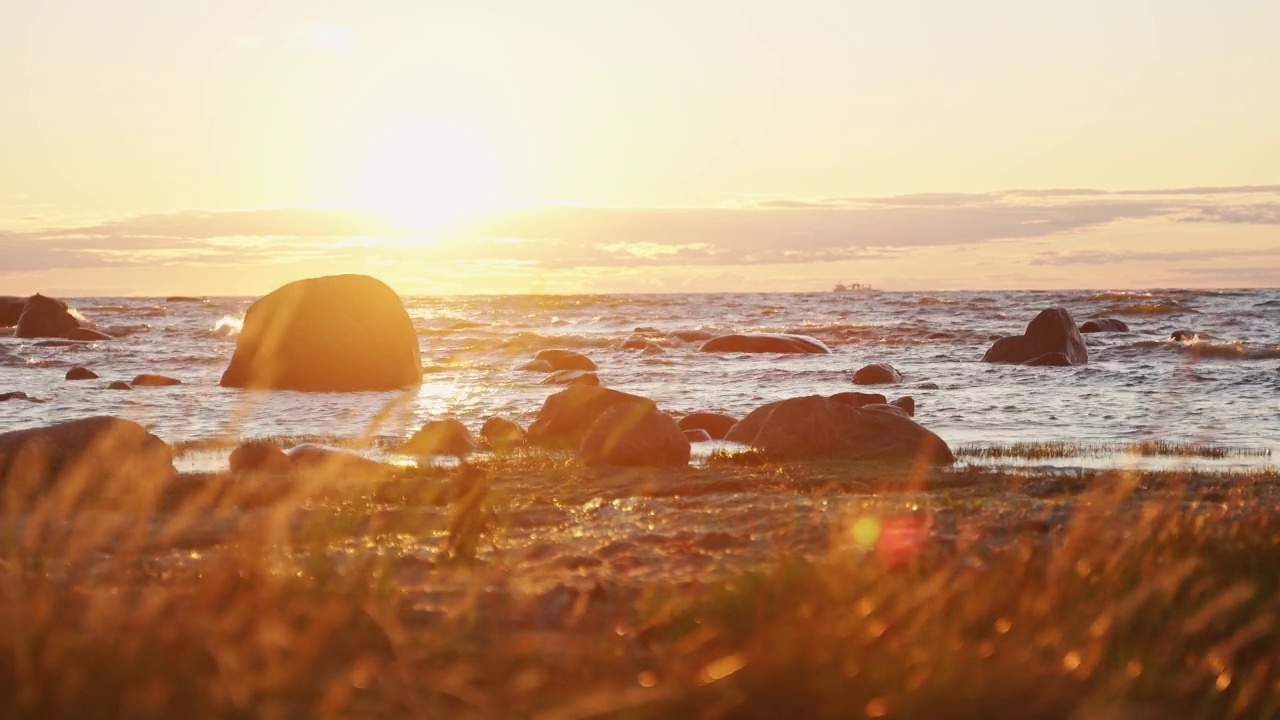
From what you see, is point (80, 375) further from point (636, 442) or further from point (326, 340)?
point (636, 442)

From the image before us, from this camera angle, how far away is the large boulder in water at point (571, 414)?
15203 millimetres

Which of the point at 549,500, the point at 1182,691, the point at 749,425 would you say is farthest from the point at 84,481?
the point at 1182,691

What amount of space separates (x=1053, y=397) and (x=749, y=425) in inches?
293

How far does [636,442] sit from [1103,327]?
1361 inches

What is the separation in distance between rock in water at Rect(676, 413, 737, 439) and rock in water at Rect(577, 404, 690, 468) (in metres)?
2.97

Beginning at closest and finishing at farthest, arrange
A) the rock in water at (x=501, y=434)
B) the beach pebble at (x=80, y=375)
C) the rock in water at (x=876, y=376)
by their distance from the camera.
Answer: the rock in water at (x=501, y=434)
the rock in water at (x=876, y=376)
the beach pebble at (x=80, y=375)

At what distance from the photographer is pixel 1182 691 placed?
4000 mm

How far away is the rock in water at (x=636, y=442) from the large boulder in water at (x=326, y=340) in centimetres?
1078

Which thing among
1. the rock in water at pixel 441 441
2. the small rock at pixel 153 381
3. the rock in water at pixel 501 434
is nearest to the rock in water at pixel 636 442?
the rock in water at pixel 441 441

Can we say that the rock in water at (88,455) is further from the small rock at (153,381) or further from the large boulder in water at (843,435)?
the small rock at (153,381)

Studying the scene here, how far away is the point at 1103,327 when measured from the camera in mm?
42281

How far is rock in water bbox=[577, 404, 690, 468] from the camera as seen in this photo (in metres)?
12.5

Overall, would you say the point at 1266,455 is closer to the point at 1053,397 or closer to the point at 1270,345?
the point at 1053,397

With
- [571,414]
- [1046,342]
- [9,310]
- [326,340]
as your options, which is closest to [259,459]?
[571,414]
